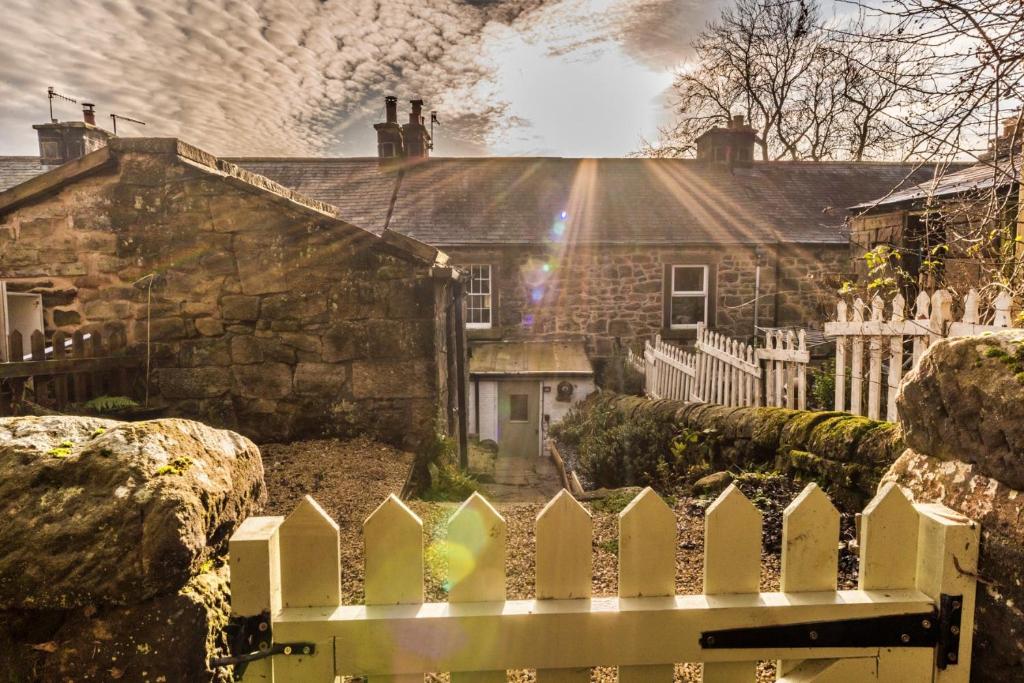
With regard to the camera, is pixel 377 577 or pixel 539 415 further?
pixel 539 415

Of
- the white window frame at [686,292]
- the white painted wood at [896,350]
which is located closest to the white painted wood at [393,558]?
the white painted wood at [896,350]

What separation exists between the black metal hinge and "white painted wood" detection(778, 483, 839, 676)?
9 cm

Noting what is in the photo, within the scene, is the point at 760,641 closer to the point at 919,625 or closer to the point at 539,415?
the point at 919,625

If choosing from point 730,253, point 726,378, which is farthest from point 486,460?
point 730,253

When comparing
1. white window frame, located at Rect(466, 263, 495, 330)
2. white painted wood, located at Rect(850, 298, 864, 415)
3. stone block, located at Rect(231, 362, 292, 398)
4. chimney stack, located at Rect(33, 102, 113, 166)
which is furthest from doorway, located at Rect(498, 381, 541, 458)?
chimney stack, located at Rect(33, 102, 113, 166)

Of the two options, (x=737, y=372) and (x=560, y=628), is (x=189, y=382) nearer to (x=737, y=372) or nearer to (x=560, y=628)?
(x=560, y=628)

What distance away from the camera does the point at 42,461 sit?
1.26 m

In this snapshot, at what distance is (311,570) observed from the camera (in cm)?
126

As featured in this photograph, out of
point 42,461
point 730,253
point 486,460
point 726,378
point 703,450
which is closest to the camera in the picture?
point 42,461

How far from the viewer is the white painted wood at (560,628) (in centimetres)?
125

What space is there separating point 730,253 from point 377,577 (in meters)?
13.2

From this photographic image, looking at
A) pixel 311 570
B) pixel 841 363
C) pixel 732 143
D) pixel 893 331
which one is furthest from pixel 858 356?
pixel 732 143

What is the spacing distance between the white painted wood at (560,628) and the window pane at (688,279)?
12384 mm

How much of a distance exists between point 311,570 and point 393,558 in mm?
186
